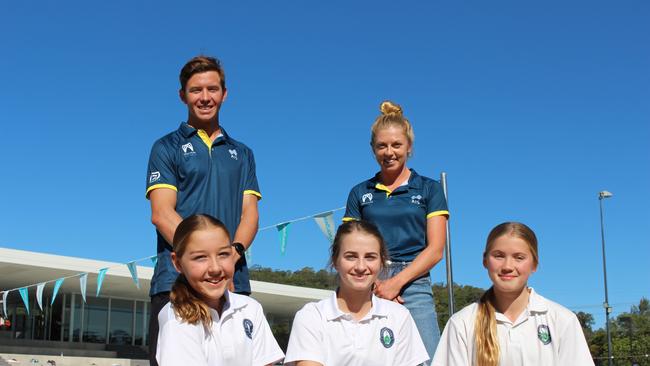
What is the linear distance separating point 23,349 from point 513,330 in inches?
1002

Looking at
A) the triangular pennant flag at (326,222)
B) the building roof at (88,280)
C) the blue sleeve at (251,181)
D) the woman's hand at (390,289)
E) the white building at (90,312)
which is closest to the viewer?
the woman's hand at (390,289)

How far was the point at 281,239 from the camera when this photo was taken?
586 inches

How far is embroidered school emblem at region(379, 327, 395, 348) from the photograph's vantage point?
3885 mm

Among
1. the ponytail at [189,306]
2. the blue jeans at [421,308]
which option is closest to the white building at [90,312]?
the blue jeans at [421,308]

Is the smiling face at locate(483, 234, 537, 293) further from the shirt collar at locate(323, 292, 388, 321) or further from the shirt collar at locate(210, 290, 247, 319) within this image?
the shirt collar at locate(210, 290, 247, 319)

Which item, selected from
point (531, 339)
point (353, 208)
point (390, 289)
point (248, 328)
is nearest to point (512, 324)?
point (531, 339)

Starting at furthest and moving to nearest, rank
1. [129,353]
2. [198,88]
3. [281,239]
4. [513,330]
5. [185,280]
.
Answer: [129,353] < [281,239] < [198,88] < [513,330] < [185,280]

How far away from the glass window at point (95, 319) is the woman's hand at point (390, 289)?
95.4 feet

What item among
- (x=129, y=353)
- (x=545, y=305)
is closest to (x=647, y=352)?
(x=129, y=353)

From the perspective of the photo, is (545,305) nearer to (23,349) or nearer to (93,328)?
(23,349)

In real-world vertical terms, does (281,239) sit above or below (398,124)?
above

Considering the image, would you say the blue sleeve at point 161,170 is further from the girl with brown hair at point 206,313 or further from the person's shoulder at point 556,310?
the person's shoulder at point 556,310

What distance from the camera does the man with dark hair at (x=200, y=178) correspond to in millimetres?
3945

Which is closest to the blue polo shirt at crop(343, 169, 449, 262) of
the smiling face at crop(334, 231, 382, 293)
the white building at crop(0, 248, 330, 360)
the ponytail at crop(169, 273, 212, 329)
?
the smiling face at crop(334, 231, 382, 293)
